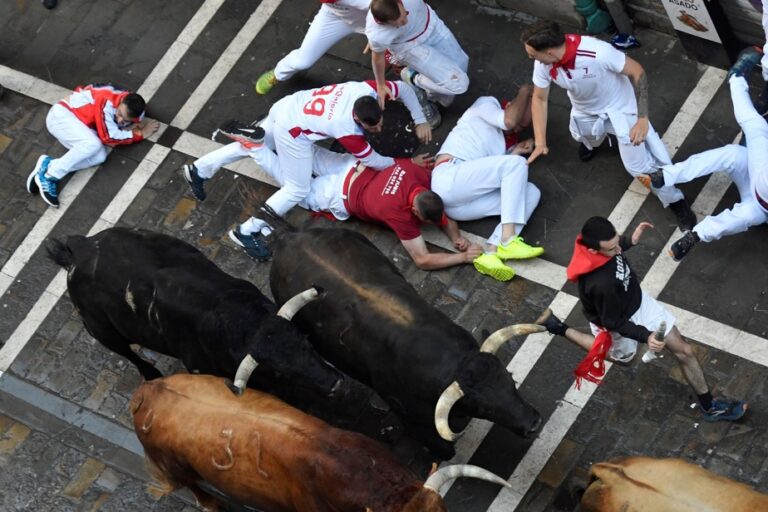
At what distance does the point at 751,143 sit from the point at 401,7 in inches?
133

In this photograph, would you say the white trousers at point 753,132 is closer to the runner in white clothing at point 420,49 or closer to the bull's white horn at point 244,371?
the runner in white clothing at point 420,49

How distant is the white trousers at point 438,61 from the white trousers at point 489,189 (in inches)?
38.9

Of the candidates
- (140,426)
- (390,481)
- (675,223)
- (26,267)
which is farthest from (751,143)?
(26,267)

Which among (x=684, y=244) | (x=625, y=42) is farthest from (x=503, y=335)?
(x=625, y=42)

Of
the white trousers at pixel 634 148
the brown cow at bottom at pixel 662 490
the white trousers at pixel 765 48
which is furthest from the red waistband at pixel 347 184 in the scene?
the brown cow at bottom at pixel 662 490

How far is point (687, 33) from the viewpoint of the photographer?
41.0 feet

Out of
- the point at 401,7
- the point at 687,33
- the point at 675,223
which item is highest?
the point at 401,7

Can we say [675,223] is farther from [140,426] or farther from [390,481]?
[140,426]

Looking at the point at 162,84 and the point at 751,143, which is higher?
the point at 162,84

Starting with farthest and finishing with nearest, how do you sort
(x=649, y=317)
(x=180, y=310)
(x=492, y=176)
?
1. (x=492, y=176)
2. (x=180, y=310)
3. (x=649, y=317)

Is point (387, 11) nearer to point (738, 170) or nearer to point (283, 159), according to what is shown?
point (283, 159)

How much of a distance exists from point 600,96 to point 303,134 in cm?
275

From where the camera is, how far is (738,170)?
11406 mm

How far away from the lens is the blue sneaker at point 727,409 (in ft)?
34.3
